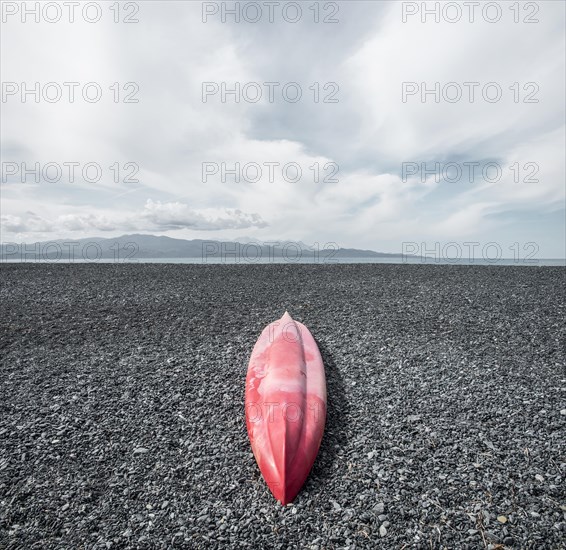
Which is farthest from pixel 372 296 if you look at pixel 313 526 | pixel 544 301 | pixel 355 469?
pixel 313 526

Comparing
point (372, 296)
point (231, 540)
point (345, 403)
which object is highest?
point (372, 296)

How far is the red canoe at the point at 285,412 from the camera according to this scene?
13.9ft

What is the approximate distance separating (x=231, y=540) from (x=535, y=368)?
6834 mm

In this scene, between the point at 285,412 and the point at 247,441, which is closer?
the point at 285,412

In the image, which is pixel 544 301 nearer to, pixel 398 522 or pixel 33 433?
pixel 398 522

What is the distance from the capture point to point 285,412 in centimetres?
489

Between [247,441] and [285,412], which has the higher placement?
[285,412]

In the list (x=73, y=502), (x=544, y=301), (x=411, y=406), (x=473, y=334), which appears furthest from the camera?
(x=544, y=301)

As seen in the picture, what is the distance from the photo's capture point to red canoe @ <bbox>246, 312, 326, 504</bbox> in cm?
425

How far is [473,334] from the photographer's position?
9148 millimetres

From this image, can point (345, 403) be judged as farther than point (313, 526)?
Yes

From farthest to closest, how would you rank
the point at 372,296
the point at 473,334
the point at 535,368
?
1. the point at 372,296
2. the point at 473,334
3. the point at 535,368

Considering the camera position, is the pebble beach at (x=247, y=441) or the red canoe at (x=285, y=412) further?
the red canoe at (x=285, y=412)

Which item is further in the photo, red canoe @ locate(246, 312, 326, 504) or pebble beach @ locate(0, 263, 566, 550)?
red canoe @ locate(246, 312, 326, 504)
